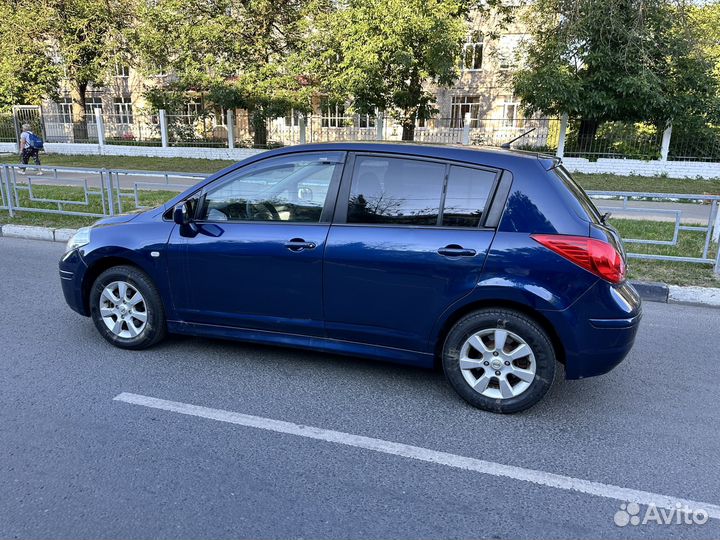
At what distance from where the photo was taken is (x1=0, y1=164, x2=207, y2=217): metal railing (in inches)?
377

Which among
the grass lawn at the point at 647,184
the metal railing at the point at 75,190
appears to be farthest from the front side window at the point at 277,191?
the grass lawn at the point at 647,184

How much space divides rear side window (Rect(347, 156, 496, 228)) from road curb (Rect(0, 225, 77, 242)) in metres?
6.97

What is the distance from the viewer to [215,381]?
4.04 metres

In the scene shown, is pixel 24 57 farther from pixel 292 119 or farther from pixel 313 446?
pixel 313 446

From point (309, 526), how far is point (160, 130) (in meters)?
24.5

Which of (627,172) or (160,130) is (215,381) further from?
(160,130)

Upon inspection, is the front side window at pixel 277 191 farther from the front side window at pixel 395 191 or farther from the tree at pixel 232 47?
the tree at pixel 232 47

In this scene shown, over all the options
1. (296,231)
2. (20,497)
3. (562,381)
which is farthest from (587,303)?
(20,497)

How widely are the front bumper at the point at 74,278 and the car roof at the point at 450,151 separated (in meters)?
2.10

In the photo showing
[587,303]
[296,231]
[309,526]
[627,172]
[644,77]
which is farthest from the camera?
[627,172]

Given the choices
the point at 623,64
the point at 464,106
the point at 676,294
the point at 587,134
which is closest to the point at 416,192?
the point at 676,294

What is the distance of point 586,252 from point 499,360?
0.89m

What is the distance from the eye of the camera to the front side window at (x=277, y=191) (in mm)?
3977

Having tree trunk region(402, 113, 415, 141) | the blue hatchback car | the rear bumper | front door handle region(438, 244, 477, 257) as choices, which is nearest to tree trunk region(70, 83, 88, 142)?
tree trunk region(402, 113, 415, 141)
